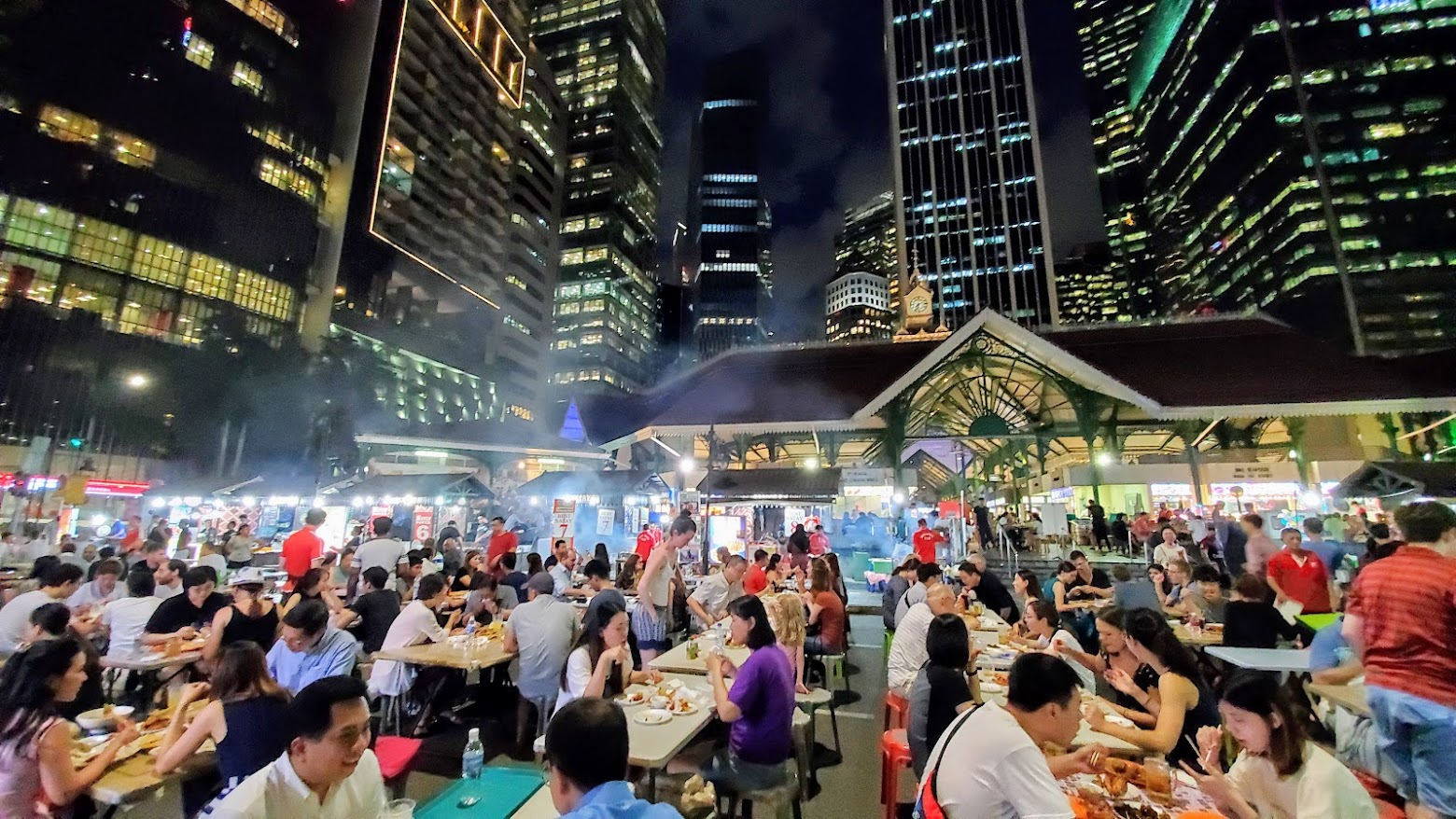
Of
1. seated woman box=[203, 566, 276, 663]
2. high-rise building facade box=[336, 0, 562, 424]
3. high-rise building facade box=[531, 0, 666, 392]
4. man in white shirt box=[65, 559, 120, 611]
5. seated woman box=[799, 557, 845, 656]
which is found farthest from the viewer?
high-rise building facade box=[531, 0, 666, 392]

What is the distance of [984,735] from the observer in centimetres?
231

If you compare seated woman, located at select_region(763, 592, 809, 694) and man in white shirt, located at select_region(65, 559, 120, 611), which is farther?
man in white shirt, located at select_region(65, 559, 120, 611)

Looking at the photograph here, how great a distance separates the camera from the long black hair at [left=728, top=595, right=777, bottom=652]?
421cm

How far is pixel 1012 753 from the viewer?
88.7 inches

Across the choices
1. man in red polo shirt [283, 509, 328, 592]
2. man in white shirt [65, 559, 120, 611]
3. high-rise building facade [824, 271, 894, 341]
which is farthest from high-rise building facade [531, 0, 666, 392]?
man in white shirt [65, 559, 120, 611]

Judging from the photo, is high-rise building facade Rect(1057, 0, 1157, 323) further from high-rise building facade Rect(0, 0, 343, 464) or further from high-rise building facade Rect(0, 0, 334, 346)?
high-rise building facade Rect(0, 0, 343, 464)

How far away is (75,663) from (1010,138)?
10047cm

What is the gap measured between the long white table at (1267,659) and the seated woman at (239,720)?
7.13m

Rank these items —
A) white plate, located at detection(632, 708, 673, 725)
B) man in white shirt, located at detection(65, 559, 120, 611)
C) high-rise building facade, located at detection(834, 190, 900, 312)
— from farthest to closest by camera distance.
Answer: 1. high-rise building facade, located at detection(834, 190, 900, 312)
2. man in white shirt, located at detection(65, 559, 120, 611)
3. white plate, located at detection(632, 708, 673, 725)

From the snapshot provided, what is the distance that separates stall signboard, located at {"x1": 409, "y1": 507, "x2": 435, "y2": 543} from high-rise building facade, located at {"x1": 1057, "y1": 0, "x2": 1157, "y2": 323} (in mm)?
139378

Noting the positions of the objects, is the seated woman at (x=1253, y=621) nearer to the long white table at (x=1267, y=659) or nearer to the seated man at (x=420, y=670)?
the long white table at (x=1267, y=659)

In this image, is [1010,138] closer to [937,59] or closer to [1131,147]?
[937,59]

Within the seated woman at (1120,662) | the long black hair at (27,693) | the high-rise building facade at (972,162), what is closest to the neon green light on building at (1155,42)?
the high-rise building facade at (972,162)

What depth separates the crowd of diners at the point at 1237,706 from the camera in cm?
233
